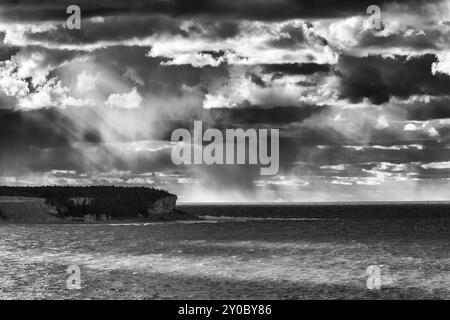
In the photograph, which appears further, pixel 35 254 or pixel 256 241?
pixel 256 241

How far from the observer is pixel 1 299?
2082 inches

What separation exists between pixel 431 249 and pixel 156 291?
199ft

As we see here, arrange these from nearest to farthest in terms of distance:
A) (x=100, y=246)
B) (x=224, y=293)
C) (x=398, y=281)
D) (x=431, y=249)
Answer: (x=224, y=293)
(x=398, y=281)
(x=431, y=249)
(x=100, y=246)

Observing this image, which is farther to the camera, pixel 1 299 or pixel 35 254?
pixel 35 254
